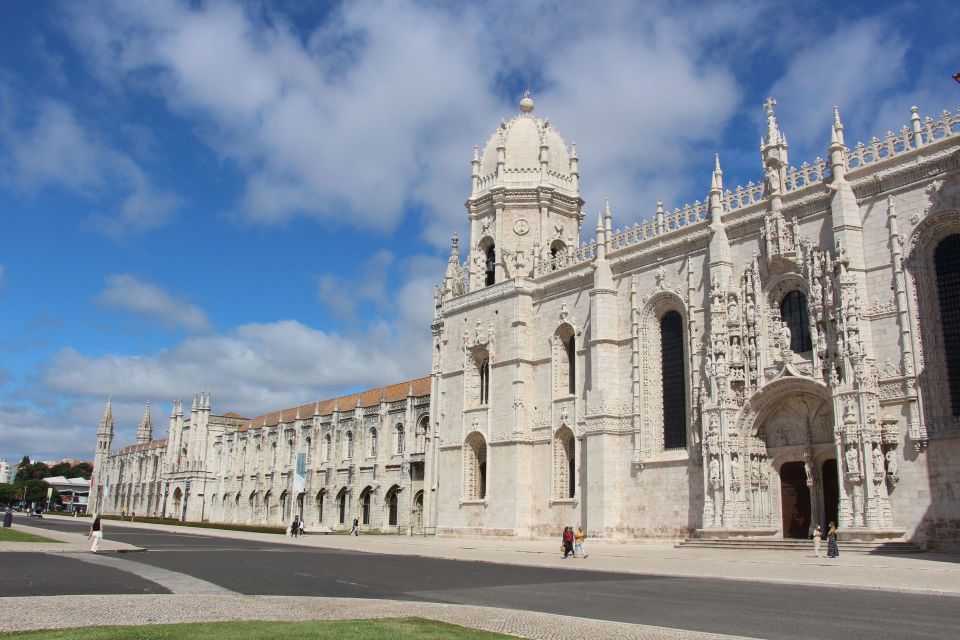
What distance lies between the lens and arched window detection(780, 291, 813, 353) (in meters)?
31.6

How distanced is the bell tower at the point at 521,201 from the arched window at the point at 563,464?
9640mm

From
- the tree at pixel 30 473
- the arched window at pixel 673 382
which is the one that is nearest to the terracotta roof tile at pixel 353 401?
the arched window at pixel 673 382

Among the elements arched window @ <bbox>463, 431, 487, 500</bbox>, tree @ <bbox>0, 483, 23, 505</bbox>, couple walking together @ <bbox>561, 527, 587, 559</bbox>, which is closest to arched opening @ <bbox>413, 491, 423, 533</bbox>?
arched window @ <bbox>463, 431, 487, 500</bbox>

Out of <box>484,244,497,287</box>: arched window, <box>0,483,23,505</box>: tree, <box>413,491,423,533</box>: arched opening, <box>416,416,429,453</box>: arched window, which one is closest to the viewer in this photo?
<box>484,244,497,287</box>: arched window

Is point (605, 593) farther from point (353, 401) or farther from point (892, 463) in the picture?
point (353, 401)

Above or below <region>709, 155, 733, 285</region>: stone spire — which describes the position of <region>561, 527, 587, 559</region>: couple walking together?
below

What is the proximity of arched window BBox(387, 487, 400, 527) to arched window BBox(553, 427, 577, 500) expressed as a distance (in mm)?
24198

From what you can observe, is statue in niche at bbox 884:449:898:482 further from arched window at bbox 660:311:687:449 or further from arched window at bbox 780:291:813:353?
arched window at bbox 660:311:687:449

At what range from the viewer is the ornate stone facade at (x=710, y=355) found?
27.6m

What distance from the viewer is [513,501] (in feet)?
134

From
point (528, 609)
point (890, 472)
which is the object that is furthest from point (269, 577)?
point (890, 472)

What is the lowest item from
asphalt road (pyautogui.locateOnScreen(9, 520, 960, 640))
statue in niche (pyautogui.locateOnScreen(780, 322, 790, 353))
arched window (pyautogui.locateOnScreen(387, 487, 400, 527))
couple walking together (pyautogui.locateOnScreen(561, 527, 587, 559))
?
asphalt road (pyautogui.locateOnScreen(9, 520, 960, 640))

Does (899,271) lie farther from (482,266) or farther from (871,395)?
(482,266)

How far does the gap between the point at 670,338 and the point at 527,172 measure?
1511 cm
